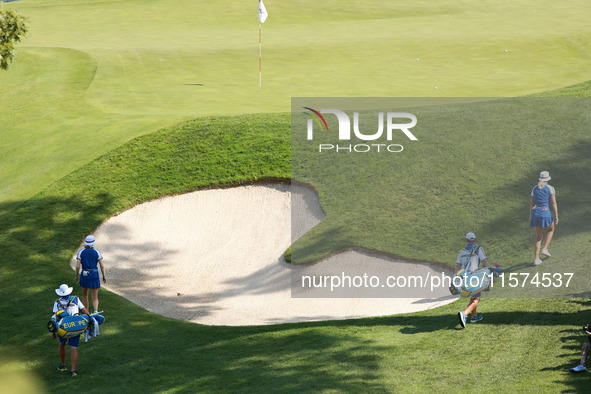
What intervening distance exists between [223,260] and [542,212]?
9091 millimetres

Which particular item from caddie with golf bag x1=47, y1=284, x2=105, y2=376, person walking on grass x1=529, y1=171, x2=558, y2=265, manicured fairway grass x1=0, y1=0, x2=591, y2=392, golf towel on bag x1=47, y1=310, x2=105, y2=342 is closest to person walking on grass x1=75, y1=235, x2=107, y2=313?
manicured fairway grass x1=0, y1=0, x2=591, y2=392

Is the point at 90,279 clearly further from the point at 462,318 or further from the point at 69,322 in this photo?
the point at 462,318

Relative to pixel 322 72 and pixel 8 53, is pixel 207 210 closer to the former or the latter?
pixel 8 53

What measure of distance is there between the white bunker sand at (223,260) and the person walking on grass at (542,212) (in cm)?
272

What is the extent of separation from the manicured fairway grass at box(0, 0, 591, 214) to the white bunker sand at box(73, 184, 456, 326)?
441cm

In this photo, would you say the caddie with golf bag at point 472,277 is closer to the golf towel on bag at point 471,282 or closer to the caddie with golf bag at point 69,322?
the golf towel on bag at point 471,282

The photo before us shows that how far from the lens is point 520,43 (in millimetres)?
40062

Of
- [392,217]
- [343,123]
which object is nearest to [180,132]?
[343,123]

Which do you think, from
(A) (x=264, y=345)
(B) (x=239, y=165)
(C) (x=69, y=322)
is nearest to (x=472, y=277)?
(A) (x=264, y=345)

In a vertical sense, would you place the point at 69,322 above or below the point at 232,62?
below

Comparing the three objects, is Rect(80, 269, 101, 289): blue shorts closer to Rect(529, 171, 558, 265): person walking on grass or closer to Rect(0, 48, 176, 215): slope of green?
Rect(0, 48, 176, 215): slope of green

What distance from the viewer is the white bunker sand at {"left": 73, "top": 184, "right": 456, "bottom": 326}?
55.4ft

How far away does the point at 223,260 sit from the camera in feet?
63.8

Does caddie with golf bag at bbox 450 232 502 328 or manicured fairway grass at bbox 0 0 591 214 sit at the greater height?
manicured fairway grass at bbox 0 0 591 214
